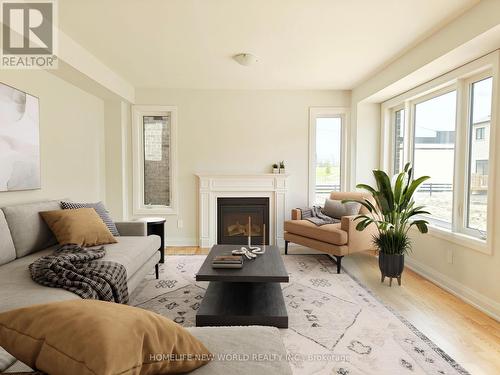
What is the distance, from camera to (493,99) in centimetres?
259

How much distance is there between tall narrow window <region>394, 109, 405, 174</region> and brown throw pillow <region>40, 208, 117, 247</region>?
3.88m

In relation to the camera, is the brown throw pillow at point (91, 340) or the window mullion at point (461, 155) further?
the window mullion at point (461, 155)

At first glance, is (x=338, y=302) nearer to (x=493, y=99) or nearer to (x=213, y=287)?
(x=213, y=287)

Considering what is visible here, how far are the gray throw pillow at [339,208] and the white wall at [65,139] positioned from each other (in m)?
3.36

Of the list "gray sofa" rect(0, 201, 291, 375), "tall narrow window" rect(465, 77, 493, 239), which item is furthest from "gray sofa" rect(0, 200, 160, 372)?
"tall narrow window" rect(465, 77, 493, 239)

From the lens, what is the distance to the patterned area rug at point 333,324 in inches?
73.0

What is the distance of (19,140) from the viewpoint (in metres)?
2.78

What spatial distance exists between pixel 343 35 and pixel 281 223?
9.33ft

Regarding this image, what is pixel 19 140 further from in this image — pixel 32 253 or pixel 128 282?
pixel 128 282

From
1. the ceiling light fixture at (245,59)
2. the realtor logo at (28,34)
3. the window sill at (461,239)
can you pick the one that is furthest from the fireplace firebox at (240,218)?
the realtor logo at (28,34)

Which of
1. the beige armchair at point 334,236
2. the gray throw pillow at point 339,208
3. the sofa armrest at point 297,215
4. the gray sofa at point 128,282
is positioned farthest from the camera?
the sofa armrest at point 297,215

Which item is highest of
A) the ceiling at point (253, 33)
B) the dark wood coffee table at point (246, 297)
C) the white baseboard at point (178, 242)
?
the ceiling at point (253, 33)

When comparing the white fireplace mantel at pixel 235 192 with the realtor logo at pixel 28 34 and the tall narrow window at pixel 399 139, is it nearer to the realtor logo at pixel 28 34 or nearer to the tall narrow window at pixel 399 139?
the tall narrow window at pixel 399 139

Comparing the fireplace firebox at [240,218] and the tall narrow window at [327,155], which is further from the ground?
the tall narrow window at [327,155]
